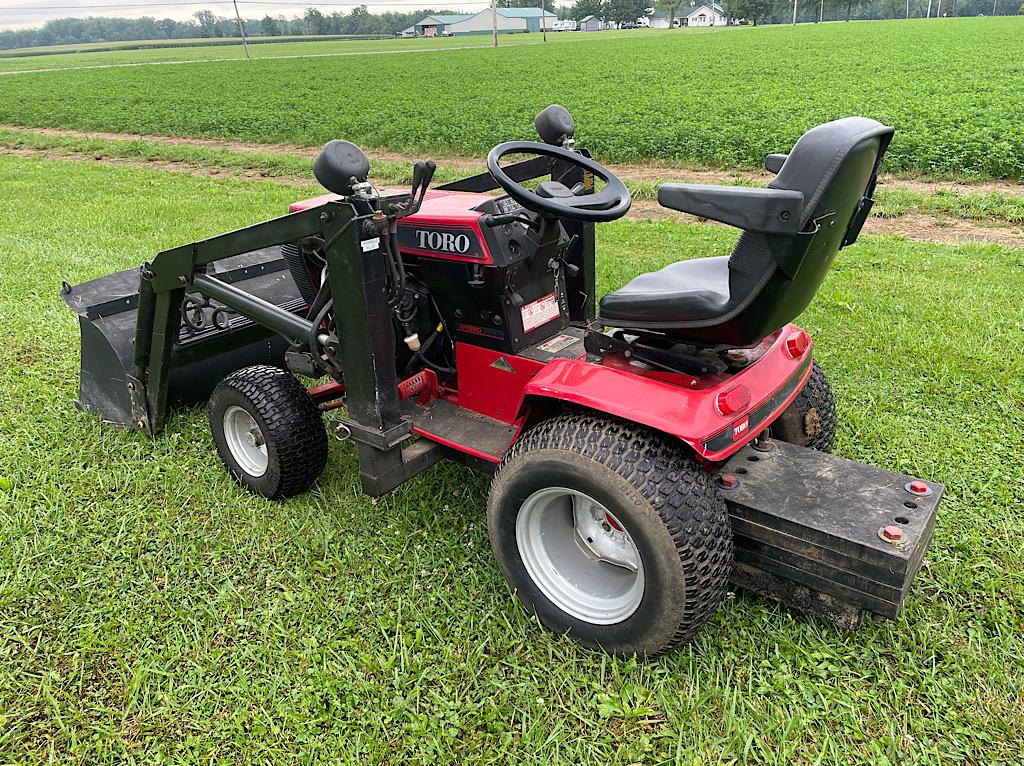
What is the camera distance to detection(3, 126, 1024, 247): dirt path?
23.0 feet

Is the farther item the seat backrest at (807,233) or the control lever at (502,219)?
the control lever at (502,219)

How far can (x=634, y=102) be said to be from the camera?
15.1m

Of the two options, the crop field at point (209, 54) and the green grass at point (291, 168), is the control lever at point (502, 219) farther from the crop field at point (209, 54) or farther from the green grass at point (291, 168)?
the crop field at point (209, 54)

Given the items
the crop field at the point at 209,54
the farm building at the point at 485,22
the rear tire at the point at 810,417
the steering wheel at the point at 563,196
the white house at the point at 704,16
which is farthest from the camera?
the white house at the point at 704,16

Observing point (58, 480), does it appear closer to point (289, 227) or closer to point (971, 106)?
point (289, 227)

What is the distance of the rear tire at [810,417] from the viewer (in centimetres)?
305

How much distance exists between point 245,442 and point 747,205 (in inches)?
97.0

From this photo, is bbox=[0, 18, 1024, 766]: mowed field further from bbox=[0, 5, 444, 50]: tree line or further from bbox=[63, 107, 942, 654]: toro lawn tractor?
bbox=[0, 5, 444, 50]: tree line

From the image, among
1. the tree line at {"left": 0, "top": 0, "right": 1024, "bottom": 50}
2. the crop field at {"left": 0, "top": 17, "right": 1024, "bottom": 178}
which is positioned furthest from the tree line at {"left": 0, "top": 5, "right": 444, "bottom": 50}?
the crop field at {"left": 0, "top": 17, "right": 1024, "bottom": 178}

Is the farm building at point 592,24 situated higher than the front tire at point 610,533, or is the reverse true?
the farm building at point 592,24

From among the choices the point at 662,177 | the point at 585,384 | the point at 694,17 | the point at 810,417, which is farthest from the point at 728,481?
the point at 694,17

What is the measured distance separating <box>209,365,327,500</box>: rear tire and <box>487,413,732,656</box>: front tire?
1036mm

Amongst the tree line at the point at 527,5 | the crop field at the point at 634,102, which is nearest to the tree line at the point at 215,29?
the tree line at the point at 527,5

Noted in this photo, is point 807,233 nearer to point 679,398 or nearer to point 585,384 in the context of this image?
point 679,398
